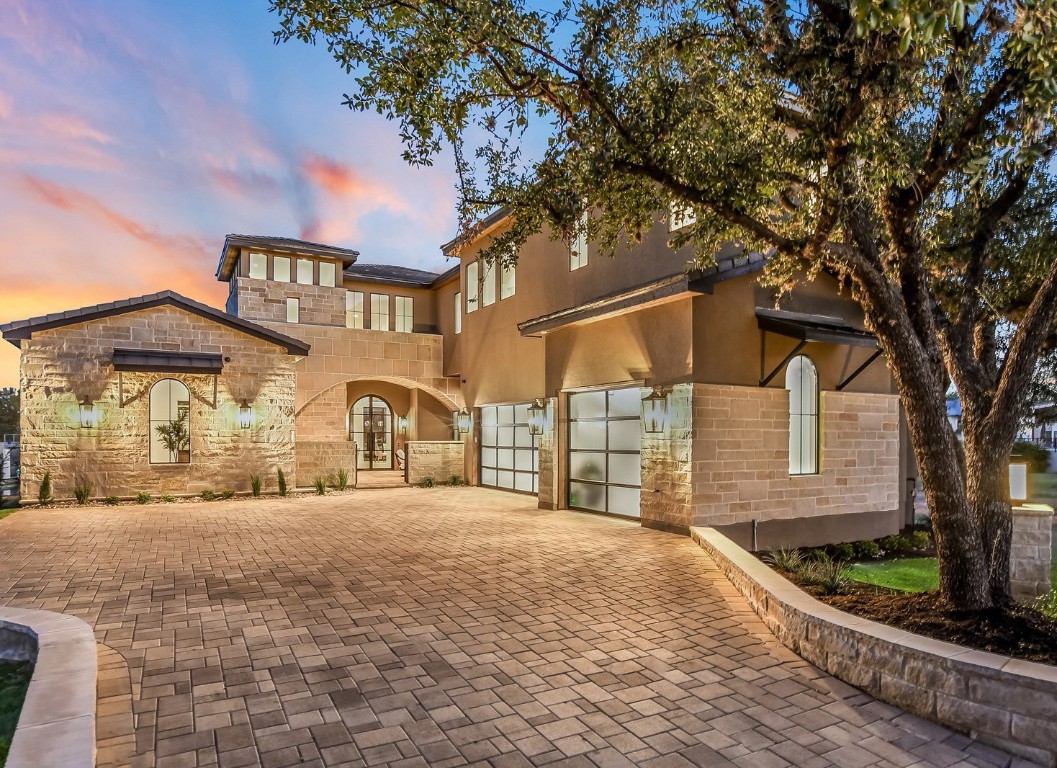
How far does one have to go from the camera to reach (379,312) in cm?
2334

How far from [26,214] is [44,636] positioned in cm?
1910

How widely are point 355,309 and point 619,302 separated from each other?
1504cm

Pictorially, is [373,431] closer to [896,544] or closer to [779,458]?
[779,458]

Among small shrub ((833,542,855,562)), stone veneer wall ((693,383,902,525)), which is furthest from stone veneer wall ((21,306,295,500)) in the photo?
small shrub ((833,542,855,562))

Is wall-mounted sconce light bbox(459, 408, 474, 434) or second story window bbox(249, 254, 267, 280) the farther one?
second story window bbox(249, 254, 267, 280)

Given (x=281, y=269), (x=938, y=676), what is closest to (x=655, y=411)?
(x=938, y=676)

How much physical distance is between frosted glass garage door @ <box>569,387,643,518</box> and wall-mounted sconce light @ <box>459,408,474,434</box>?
223 inches

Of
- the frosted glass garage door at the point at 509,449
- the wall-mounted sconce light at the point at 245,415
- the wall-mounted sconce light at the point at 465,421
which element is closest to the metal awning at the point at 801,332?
the frosted glass garage door at the point at 509,449

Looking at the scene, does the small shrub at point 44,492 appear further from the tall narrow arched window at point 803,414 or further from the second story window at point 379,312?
the tall narrow arched window at point 803,414

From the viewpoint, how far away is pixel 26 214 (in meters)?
18.3

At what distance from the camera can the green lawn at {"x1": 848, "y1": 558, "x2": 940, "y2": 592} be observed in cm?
921

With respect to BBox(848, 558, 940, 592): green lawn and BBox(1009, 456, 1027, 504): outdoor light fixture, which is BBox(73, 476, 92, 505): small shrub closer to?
BBox(848, 558, 940, 592): green lawn

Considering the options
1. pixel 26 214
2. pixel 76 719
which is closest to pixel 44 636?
pixel 76 719

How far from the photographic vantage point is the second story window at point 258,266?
19922 millimetres
